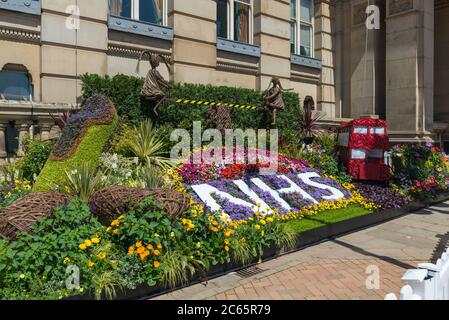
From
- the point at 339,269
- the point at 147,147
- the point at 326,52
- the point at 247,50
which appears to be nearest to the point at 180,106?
the point at 147,147

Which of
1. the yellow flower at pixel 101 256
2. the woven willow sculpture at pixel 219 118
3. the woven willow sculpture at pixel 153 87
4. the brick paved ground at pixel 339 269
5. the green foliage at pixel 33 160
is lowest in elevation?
the brick paved ground at pixel 339 269

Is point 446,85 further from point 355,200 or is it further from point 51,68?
point 51,68

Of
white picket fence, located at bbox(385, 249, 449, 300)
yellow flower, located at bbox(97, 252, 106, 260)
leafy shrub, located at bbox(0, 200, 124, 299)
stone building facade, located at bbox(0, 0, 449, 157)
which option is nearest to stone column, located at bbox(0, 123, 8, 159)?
stone building facade, located at bbox(0, 0, 449, 157)

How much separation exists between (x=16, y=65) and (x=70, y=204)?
7209 mm

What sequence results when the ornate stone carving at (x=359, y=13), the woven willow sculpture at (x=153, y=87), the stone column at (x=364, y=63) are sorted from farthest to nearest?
the ornate stone carving at (x=359, y=13), the stone column at (x=364, y=63), the woven willow sculpture at (x=153, y=87)

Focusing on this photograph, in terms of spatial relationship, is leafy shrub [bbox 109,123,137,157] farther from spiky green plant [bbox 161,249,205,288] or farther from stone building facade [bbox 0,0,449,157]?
spiky green plant [bbox 161,249,205,288]

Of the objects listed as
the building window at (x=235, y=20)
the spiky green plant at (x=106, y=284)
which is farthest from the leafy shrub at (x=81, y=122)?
the building window at (x=235, y=20)

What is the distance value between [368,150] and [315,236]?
5161 mm

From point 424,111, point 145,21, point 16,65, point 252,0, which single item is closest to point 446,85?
point 424,111

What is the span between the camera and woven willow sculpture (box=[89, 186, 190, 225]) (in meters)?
5.18

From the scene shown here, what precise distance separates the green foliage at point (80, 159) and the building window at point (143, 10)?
7181mm

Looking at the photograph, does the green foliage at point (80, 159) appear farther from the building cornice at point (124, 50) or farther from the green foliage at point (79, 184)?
the building cornice at point (124, 50)

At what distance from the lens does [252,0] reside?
15.8m

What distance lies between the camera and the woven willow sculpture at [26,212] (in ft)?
15.1
